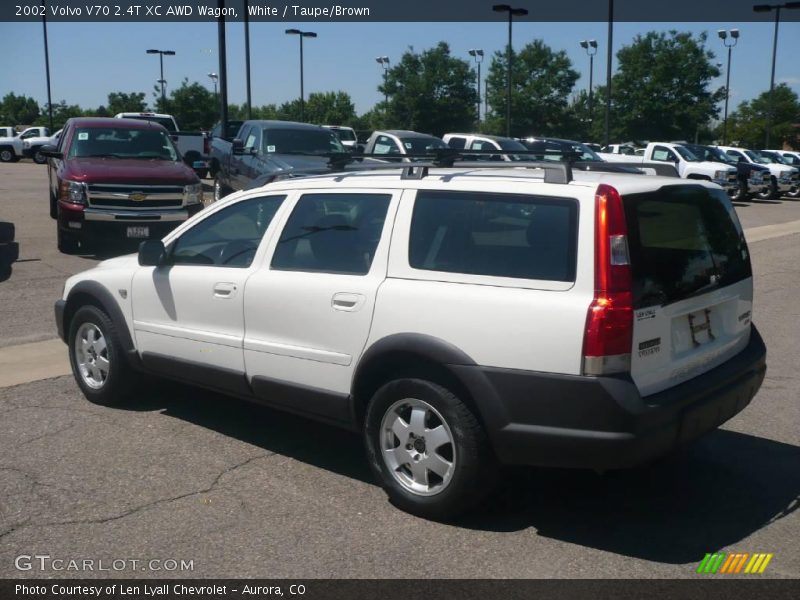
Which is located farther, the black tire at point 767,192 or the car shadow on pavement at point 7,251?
the black tire at point 767,192

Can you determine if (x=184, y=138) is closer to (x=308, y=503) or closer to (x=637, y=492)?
(x=308, y=503)

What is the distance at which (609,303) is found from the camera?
3922 millimetres

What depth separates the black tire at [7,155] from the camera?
4544 cm

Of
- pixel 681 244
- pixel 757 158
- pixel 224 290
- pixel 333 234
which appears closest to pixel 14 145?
pixel 757 158

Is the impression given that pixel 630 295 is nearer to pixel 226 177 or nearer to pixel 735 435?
pixel 735 435

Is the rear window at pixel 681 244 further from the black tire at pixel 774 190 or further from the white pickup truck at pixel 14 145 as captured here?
the white pickup truck at pixel 14 145

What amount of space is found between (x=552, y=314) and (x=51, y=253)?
37.9 feet

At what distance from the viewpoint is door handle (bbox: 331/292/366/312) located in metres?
4.68

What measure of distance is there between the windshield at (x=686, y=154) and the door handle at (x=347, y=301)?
87.4 ft

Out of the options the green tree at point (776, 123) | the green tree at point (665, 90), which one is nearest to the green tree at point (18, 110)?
the green tree at point (665, 90)

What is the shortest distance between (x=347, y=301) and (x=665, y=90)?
53537 millimetres

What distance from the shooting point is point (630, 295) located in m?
3.97

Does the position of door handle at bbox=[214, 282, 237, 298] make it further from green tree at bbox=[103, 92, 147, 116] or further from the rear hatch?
green tree at bbox=[103, 92, 147, 116]
